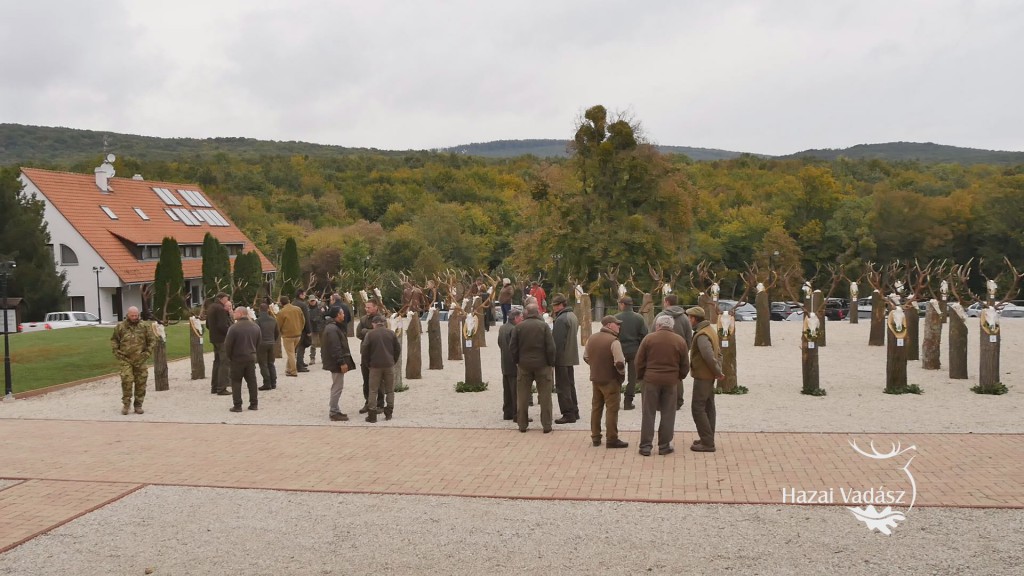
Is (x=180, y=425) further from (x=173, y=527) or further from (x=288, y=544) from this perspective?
(x=288, y=544)

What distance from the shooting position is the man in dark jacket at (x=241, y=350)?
1480cm

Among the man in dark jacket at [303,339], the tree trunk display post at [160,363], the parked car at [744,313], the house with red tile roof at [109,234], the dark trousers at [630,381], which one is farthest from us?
the house with red tile roof at [109,234]

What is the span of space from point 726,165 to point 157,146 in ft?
262

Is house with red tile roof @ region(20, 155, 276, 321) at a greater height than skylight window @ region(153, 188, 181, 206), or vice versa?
skylight window @ region(153, 188, 181, 206)

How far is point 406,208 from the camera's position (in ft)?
275

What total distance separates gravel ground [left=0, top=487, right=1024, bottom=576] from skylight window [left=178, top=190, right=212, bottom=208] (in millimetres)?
46444

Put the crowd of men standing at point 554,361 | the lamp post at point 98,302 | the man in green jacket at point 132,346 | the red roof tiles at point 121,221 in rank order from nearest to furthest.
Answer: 1. the crowd of men standing at point 554,361
2. the man in green jacket at point 132,346
3. the lamp post at point 98,302
4. the red roof tiles at point 121,221

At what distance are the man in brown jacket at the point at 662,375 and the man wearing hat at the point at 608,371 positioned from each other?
296 millimetres

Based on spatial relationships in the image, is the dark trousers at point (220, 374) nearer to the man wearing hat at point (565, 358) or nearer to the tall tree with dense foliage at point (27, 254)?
the man wearing hat at point (565, 358)

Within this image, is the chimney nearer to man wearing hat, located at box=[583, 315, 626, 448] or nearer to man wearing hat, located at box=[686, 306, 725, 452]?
man wearing hat, located at box=[583, 315, 626, 448]

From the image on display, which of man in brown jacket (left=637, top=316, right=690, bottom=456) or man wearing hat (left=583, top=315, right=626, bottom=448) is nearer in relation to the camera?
man in brown jacket (left=637, top=316, right=690, bottom=456)

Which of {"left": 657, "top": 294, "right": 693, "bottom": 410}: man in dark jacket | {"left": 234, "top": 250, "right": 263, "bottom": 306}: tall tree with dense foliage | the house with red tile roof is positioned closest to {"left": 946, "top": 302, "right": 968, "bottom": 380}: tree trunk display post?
{"left": 657, "top": 294, "right": 693, "bottom": 410}: man in dark jacket

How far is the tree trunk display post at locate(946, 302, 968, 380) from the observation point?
17000 millimetres

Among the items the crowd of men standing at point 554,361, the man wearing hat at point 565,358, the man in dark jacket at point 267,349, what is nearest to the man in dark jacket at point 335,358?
the crowd of men standing at point 554,361
